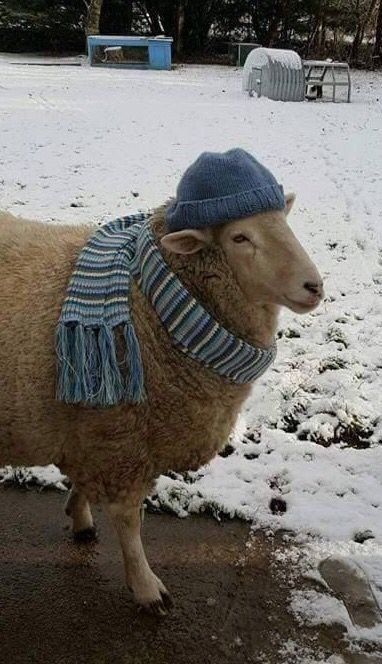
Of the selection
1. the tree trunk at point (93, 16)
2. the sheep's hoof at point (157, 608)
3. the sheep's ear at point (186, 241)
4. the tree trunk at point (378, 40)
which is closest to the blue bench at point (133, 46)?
the tree trunk at point (93, 16)

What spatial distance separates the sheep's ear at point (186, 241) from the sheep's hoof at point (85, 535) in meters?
1.37

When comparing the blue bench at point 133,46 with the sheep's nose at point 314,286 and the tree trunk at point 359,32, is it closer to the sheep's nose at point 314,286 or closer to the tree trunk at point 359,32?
the tree trunk at point 359,32

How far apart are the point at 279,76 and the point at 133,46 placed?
5.67 metres

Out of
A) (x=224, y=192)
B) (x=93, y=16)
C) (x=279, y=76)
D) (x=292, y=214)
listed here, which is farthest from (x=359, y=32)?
(x=224, y=192)

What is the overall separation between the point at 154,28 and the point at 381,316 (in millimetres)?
20390

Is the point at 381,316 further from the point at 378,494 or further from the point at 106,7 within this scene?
the point at 106,7

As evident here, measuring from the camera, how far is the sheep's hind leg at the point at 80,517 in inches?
108

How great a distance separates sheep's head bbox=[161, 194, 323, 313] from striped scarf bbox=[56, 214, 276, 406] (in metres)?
0.16

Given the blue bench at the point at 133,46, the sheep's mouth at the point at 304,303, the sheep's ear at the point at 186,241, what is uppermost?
the blue bench at the point at 133,46

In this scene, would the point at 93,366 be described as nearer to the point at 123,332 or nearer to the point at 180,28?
the point at 123,332

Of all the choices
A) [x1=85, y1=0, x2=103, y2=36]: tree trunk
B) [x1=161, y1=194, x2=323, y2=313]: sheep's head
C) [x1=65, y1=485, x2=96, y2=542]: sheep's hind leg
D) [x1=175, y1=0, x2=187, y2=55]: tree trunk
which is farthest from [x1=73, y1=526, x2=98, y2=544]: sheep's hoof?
[x1=175, y1=0, x2=187, y2=55]: tree trunk

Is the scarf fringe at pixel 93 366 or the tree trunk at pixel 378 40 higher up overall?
the tree trunk at pixel 378 40

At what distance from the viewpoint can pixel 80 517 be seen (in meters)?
2.75

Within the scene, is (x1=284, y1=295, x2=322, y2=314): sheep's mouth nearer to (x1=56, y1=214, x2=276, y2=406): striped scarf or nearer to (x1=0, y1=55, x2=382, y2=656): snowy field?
(x1=56, y1=214, x2=276, y2=406): striped scarf
